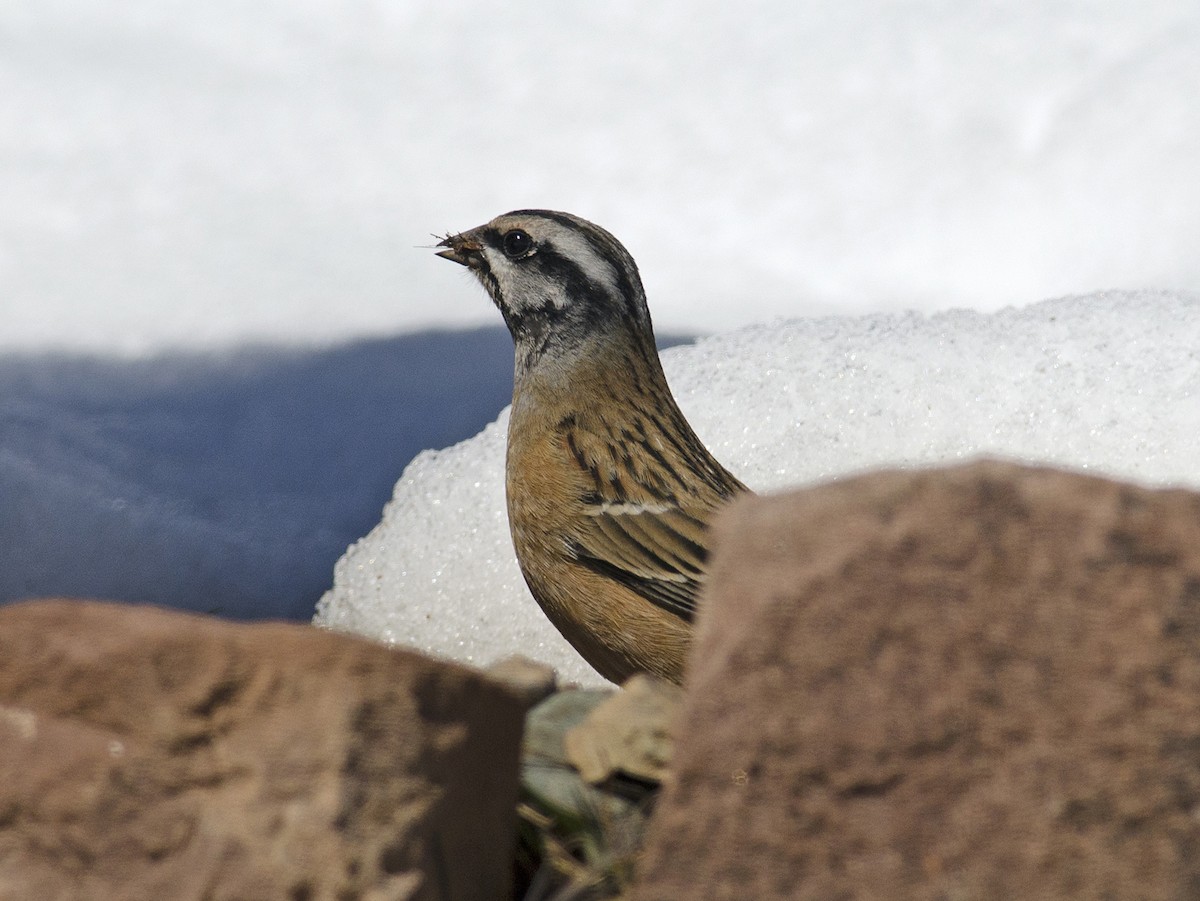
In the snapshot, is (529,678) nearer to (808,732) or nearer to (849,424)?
(808,732)

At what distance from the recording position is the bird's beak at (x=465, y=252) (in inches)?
194

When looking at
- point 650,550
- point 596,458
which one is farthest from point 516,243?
point 650,550

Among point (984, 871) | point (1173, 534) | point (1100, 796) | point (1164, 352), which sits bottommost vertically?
point (984, 871)

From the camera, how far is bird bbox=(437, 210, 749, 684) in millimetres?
Answer: 4105

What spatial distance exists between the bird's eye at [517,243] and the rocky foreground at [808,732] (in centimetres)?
297

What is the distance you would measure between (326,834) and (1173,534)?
1.08 m

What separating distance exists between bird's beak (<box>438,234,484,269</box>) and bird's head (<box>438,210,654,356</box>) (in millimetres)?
51

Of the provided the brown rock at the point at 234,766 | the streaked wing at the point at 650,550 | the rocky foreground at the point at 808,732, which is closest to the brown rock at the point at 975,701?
the rocky foreground at the point at 808,732

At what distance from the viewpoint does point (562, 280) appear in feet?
15.7

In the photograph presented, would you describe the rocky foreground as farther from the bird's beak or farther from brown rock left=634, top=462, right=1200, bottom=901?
the bird's beak

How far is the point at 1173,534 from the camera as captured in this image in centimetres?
175

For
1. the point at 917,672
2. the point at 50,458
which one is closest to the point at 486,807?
the point at 917,672

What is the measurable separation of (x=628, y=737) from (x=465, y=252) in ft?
9.76

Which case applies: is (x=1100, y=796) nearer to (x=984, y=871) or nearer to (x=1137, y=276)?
(x=984, y=871)
